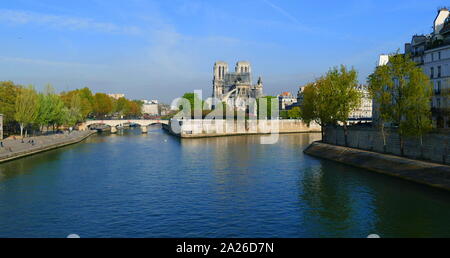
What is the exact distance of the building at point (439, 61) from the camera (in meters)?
45.2

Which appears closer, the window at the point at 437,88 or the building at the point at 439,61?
the building at the point at 439,61

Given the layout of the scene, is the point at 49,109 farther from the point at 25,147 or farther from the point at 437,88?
the point at 437,88

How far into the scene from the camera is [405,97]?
132ft

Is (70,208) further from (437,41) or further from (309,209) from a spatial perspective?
(437,41)

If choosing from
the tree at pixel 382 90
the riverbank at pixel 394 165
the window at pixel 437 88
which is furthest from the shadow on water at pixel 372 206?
the window at pixel 437 88

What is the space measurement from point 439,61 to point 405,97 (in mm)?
10453

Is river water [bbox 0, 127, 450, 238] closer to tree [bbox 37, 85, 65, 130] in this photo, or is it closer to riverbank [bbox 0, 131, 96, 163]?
riverbank [bbox 0, 131, 96, 163]

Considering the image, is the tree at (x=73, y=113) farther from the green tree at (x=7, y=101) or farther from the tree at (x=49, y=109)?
the green tree at (x=7, y=101)

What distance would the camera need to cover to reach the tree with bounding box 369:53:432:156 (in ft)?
126

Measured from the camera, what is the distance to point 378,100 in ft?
139

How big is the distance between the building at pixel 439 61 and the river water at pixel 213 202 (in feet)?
40.9

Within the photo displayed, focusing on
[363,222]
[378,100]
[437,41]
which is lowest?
[363,222]
